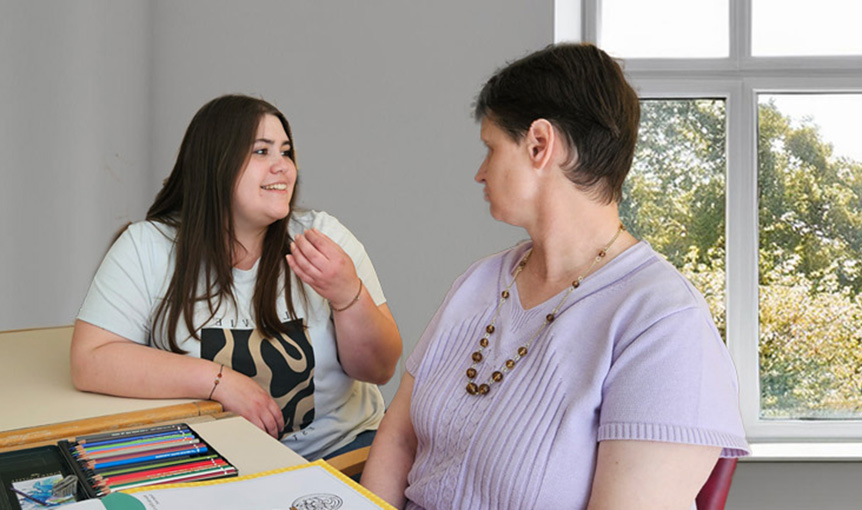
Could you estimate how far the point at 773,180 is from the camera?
112 inches

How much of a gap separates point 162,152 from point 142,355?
1638 millimetres

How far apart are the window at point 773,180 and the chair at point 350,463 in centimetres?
190

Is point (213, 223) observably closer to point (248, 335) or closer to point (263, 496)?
point (248, 335)

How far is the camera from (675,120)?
2.90 meters

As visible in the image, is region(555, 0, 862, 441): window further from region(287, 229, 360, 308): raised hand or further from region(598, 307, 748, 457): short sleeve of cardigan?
region(598, 307, 748, 457): short sleeve of cardigan

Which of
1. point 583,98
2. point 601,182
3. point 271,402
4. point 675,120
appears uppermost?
point 675,120

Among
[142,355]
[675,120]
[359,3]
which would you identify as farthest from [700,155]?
[142,355]

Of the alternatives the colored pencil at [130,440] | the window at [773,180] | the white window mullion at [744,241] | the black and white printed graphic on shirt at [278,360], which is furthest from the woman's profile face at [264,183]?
the white window mullion at [744,241]

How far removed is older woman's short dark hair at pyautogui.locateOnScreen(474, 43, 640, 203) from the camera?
1.03 meters

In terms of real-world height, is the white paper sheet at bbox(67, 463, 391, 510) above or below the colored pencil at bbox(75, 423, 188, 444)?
below

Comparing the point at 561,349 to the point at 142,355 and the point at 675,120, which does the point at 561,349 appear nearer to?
the point at 142,355

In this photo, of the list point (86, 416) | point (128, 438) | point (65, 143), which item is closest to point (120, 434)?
point (128, 438)

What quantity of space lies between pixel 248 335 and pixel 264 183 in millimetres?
334

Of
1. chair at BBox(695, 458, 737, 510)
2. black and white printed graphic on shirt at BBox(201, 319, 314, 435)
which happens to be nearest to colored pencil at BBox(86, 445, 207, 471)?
black and white printed graphic on shirt at BBox(201, 319, 314, 435)
